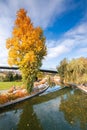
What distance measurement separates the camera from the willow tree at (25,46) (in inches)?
726

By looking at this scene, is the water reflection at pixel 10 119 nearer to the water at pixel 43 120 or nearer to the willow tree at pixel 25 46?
the water at pixel 43 120

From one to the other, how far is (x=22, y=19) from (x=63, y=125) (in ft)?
48.9

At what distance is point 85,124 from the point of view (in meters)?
9.52

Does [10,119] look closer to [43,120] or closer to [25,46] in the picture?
[43,120]

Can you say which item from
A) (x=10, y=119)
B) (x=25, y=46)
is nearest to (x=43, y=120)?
(x=10, y=119)

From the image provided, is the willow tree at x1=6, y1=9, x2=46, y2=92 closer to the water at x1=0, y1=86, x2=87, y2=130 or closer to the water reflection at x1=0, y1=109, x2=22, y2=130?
the water at x1=0, y1=86, x2=87, y2=130

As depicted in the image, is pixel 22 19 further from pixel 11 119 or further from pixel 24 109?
pixel 11 119

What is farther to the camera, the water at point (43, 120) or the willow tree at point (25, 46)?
the willow tree at point (25, 46)

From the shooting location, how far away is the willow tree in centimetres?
1844

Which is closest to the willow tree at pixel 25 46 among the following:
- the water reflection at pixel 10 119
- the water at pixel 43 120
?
the water at pixel 43 120

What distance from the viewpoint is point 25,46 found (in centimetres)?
1848

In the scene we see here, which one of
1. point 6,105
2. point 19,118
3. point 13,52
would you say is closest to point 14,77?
point 13,52

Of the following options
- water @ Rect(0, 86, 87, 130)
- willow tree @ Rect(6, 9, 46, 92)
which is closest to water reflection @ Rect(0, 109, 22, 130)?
water @ Rect(0, 86, 87, 130)

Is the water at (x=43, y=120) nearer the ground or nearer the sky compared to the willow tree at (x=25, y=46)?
nearer the ground
